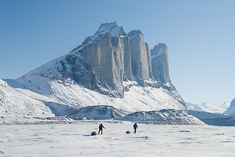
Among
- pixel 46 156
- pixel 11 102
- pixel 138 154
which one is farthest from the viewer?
pixel 11 102

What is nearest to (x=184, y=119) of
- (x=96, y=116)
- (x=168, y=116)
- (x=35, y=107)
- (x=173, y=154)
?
(x=168, y=116)

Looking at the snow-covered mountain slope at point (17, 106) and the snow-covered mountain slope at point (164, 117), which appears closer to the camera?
the snow-covered mountain slope at point (17, 106)

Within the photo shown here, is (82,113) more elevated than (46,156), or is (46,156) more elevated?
(82,113)

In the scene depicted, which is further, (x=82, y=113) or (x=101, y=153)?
(x=82, y=113)

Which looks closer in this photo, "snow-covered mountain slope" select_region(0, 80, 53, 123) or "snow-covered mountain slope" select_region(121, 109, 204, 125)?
"snow-covered mountain slope" select_region(0, 80, 53, 123)

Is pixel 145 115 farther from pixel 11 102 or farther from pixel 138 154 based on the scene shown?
pixel 138 154

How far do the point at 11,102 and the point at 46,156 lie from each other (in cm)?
15202

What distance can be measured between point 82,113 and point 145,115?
3434 cm

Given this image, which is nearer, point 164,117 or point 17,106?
point 17,106

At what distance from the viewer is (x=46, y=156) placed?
93.1 feet

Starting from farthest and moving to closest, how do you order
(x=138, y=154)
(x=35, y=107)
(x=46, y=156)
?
(x=35, y=107)
(x=138, y=154)
(x=46, y=156)

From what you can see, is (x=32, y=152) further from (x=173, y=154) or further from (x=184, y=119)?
(x=184, y=119)

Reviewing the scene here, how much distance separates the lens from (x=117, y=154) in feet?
98.8

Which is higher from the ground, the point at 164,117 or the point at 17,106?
the point at 17,106
